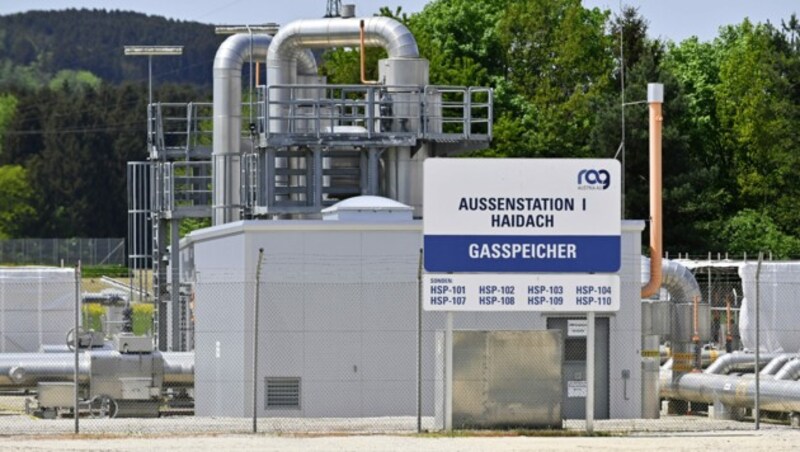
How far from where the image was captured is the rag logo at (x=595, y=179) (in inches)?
1175

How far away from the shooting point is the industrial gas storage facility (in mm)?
29656

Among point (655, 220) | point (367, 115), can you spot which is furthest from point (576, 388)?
point (367, 115)

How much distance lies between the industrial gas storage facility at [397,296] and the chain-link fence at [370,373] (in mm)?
37

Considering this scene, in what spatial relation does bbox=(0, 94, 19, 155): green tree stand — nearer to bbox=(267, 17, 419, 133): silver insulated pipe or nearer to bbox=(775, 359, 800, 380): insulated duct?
bbox=(267, 17, 419, 133): silver insulated pipe

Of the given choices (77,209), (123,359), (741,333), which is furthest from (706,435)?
(77,209)

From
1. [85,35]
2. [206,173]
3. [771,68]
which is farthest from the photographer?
[85,35]

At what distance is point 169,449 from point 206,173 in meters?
28.1

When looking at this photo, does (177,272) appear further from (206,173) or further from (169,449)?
(169,449)

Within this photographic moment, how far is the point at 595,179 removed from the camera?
29891 mm

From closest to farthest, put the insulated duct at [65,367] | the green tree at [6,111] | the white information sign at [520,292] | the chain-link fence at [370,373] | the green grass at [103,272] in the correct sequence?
the white information sign at [520,292], the chain-link fence at [370,373], the insulated duct at [65,367], the green grass at [103,272], the green tree at [6,111]

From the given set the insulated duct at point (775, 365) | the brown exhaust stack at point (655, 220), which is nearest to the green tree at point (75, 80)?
the brown exhaust stack at point (655, 220)

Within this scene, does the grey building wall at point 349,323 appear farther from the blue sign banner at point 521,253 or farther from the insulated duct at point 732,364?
the blue sign banner at point 521,253

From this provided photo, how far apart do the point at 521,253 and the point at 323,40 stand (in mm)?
16890

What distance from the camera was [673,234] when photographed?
8381 cm
